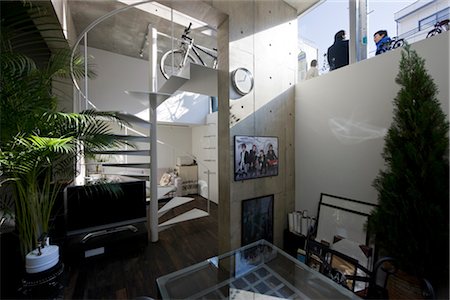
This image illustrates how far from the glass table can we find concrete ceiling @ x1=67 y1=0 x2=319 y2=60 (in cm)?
243

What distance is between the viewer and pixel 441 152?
4.42 ft

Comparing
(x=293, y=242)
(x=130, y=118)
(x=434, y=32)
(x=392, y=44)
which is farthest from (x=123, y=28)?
(x=293, y=242)

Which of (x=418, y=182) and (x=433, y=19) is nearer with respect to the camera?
Result: (x=418, y=182)

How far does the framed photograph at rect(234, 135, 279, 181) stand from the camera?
2140 millimetres

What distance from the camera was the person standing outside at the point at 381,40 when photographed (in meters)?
1.97

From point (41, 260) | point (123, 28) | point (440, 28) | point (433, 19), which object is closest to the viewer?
point (41, 260)

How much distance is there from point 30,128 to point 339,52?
3.13 meters

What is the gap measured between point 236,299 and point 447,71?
2.28 meters

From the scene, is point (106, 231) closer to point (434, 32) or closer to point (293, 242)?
point (293, 242)

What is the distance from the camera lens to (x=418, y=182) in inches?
54.6

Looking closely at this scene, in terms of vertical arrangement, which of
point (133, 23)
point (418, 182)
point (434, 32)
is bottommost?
point (418, 182)

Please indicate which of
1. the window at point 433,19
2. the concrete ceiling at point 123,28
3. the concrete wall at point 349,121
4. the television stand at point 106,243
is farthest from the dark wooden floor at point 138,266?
the window at point 433,19

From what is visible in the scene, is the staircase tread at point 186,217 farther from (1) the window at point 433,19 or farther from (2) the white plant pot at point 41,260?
(1) the window at point 433,19

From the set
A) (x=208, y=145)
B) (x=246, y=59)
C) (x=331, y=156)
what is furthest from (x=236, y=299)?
(x=208, y=145)
